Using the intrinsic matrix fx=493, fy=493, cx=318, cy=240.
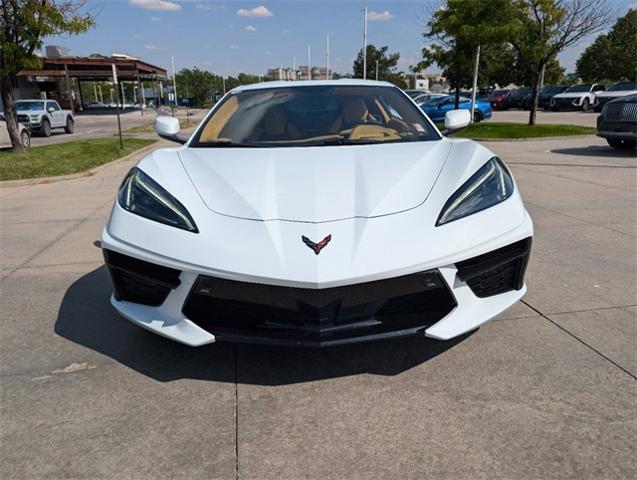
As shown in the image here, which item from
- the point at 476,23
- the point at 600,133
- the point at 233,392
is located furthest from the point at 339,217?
the point at 476,23

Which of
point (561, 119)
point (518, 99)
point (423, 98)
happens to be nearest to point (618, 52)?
point (518, 99)

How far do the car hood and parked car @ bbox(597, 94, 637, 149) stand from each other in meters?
8.69

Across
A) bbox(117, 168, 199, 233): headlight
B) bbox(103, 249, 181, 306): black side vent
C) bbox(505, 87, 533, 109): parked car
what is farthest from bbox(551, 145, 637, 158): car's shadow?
bbox(505, 87, 533, 109): parked car

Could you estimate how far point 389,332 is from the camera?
83.0 inches

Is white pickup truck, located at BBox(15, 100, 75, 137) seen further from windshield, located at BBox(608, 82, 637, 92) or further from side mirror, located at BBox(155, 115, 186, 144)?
windshield, located at BBox(608, 82, 637, 92)

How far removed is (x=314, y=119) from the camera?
3445 mm

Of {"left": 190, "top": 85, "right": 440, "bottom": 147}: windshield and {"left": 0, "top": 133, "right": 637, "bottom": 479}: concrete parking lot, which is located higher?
{"left": 190, "top": 85, "right": 440, "bottom": 147}: windshield

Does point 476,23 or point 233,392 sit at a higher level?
point 476,23

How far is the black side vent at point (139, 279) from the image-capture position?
2.17 m

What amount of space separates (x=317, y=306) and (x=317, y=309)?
18 millimetres

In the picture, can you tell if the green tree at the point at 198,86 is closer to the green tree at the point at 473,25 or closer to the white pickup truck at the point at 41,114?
the white pickup truck at the point at 41,114

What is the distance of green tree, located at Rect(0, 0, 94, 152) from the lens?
1077 centimetres

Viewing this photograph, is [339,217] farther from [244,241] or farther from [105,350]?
[105,350]

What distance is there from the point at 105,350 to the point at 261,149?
56.6 inches
